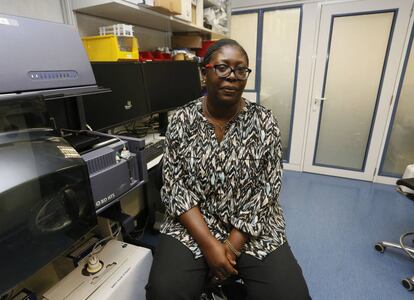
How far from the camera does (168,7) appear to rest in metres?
1.66

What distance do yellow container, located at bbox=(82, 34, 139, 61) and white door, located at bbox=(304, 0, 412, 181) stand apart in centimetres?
215

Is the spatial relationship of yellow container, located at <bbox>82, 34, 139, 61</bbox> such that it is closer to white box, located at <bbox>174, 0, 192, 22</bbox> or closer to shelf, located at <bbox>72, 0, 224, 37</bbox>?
shelf, located at <bbox>72, 0, 224, 37</bbox>

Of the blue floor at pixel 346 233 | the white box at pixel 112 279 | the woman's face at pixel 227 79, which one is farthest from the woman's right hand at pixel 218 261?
the blue floor at pixel 346 233

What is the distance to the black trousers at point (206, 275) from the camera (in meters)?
0.94

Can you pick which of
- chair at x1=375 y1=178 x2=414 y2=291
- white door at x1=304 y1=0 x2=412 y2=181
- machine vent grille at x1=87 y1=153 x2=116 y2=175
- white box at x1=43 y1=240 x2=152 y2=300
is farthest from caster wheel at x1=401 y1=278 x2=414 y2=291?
machine vent grille at x1=87 y1=153 x2=116 y2=175

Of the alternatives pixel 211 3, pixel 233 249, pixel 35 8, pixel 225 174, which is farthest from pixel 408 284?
pixel 211 3

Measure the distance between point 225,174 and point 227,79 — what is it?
0.40 meters

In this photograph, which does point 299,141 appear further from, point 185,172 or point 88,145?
point 88,145

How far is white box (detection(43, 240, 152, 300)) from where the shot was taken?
1024 mm

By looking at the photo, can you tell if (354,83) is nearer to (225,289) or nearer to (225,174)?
(225,174)

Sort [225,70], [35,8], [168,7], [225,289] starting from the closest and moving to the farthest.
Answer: [225,70] → [225,289] → [35,8] → [168,7]

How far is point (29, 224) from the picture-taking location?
642mm

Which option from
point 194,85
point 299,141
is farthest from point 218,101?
point 299,141

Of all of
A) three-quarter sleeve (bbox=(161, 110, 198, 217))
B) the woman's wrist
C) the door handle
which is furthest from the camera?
the door handle
